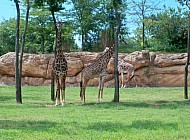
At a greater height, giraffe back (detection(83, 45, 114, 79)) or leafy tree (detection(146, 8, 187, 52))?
leafy tree (detection(146, 8, 187, 52))

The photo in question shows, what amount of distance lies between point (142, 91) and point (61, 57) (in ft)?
23.4

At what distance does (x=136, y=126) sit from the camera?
29.0ft

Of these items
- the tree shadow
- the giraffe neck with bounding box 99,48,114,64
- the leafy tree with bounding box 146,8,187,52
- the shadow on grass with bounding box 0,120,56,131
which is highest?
the leafy tree with bounding box 146,8,187,52

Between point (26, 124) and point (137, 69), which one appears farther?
point (137, 69)

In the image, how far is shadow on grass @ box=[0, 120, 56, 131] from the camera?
28.5ft

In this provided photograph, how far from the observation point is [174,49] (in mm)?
31625

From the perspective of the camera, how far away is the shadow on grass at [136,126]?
27.9ft

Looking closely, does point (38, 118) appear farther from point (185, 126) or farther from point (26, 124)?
point (185, 126)

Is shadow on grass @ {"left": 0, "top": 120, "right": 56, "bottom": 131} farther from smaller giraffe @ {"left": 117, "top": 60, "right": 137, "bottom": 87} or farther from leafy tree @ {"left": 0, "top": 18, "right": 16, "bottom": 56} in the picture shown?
leafy tree @ {"left": 0, "top": 18, "right": 16, "bottom": 56}

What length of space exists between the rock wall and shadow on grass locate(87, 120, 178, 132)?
17.6 metres

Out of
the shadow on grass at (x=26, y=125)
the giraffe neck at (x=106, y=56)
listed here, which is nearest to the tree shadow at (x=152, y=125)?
the shadow on grass at (x=26, y=125)

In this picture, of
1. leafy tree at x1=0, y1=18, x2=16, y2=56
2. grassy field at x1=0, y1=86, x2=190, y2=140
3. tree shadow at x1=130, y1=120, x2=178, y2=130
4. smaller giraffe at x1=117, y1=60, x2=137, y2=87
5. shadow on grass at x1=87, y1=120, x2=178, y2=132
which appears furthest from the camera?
leafy tree at x1=0, y1=18, x2=16, y2=56

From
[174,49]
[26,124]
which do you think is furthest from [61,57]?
[174,49]

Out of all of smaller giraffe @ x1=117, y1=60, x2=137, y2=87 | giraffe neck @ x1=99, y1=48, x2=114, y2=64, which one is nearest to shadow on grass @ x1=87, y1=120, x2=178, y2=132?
giraffe neck @ x1=99, y1=48, x2=114, y2=64
